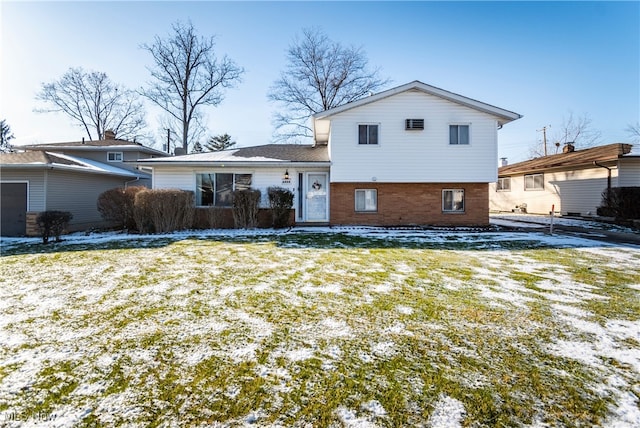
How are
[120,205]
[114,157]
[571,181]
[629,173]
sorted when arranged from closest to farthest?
A: [120,205]
[629,173]
[571,181]
[114,157]

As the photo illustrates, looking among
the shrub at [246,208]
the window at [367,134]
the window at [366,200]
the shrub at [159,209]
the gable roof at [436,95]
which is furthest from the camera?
the window at [366,200]

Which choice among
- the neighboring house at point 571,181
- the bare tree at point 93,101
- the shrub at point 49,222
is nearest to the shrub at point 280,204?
the shrub at point 49,222

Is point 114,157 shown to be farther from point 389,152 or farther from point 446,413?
point 446,413

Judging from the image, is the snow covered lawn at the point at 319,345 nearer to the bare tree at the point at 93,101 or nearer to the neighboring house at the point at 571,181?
the neighboring house at the point at 571,181

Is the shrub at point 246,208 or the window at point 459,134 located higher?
the window at point 459,134

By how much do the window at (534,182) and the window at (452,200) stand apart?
409 inches

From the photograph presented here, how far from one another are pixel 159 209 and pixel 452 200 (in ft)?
38.7

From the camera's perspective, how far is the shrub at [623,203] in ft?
46.5

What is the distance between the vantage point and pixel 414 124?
44.5 feet

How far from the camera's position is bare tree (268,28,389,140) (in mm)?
28766

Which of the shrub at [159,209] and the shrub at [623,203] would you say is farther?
the shrub at [623,203]

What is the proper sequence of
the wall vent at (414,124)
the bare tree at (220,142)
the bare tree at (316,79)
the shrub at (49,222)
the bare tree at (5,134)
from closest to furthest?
1. the shrub at (49,222)
2. the wall vent at (414,124)
3. the bare tree at (316,79)
4. the bare tree at (220,142)
5. the bare tree at (5,134)

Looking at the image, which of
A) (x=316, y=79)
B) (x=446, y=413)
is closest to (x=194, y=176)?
(x=446, y=413)

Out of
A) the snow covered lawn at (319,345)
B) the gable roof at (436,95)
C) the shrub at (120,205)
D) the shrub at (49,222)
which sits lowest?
the snow covered lawn at (319,345)
